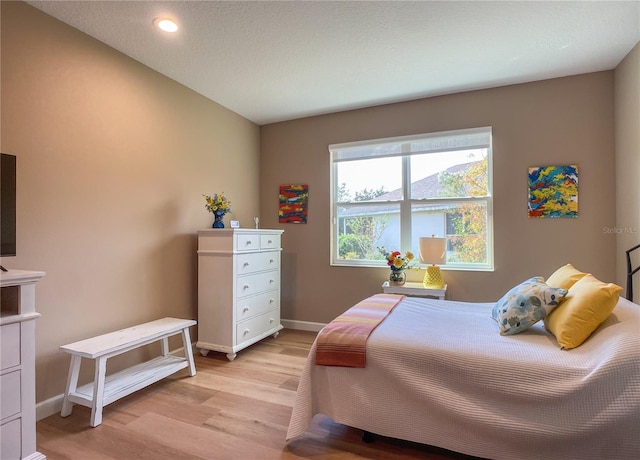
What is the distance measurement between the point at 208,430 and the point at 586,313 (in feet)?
6.86

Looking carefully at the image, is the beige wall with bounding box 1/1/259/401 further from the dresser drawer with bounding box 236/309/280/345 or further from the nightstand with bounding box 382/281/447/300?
the nightstand with bounding box 382/281/447/300

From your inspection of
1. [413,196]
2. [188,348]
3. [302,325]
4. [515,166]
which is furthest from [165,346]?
[515,166]

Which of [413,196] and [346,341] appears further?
[413,196]

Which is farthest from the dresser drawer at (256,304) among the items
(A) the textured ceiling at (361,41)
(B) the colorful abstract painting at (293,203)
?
(A) the textured ceiling at (361,41)

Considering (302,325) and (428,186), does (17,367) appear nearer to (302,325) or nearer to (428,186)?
(302,325)

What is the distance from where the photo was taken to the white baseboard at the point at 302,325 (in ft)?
12.6

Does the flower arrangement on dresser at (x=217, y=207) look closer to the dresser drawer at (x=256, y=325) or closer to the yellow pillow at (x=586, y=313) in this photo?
the dresser drawer at (x=256, y=325)

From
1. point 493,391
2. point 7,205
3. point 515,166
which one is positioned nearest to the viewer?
point 493,391

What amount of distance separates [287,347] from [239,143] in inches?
94.4

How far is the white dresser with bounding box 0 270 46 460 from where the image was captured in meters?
1.45

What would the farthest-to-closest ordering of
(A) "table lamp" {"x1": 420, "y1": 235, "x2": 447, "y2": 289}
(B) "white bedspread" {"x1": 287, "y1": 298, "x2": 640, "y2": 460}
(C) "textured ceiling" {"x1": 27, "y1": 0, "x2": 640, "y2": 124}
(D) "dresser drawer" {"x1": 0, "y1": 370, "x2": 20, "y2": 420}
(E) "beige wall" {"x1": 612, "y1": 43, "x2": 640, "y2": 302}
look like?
(A) "table lamp" {"x1": 420, "y1": 235, "x2": 447, "y2": 289}
(E) "beige wall" {"x1": 612, "y1": 43, "x2": 640, "y2": 302}
(C) "textured ceiling" {"x1": 27, "y1": 0, "x2": 640, "y2": 124}
(D) "dresser drawer" {"x1": 0, "y1": 370, "x2": 20, "y2": 420}
(B) "white bedspread" {"x1": 287, "y1": 298, "x2": 640, "y2": 460}

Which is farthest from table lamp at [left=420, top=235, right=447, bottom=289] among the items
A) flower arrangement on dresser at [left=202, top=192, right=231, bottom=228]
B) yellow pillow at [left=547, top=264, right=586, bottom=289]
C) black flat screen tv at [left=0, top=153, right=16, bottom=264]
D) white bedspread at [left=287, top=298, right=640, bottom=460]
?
black flat screen tv at [left=0, top=153, right=16, bottom=264]

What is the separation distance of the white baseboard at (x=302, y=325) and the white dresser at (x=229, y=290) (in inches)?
29.1

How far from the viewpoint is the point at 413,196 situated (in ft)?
11.5
